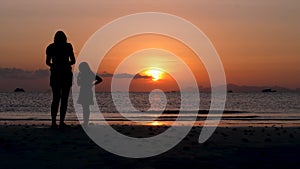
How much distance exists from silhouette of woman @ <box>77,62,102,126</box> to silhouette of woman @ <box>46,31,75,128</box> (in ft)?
7.15

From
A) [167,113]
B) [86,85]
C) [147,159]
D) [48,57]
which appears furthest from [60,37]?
[167,113]

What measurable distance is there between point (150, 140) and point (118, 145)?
1.40 meters

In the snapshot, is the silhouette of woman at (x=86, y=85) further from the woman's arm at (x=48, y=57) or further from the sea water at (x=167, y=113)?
the sea water at (x=167, y=113)

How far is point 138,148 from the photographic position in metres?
10.5

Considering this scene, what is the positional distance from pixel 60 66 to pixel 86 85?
8.31ft

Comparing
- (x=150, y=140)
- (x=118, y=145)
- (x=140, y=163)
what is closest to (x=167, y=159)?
(x=140, y=163)

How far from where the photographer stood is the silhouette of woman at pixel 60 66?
1331 cm

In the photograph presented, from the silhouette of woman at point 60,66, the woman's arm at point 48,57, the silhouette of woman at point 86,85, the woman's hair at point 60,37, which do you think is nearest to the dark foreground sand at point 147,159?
the silhouette of woman at point 60,66

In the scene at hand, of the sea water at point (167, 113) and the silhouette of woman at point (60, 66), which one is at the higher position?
the silhouette of woman at point (60, 66)

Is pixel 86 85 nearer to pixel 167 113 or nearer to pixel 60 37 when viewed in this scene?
pixel 60 37

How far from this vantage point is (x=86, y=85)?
52.2ft

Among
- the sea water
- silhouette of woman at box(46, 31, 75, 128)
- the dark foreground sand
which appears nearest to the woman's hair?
silhouette of woman at box(46, 31, 75, 128)

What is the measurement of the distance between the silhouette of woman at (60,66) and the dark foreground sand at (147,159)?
4.39ft

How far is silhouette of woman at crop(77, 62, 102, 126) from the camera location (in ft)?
51.6
